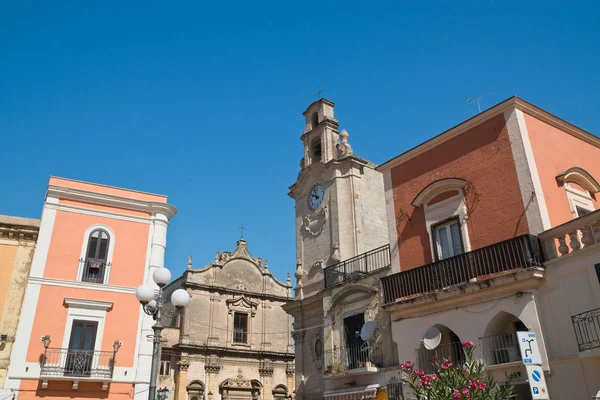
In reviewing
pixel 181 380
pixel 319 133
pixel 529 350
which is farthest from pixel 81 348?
pixel 319 133

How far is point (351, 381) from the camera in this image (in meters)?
17.2

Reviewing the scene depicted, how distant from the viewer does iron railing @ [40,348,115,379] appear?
53.4 feet

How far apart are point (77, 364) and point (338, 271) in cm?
941

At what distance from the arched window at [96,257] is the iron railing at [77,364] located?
251 centimetres

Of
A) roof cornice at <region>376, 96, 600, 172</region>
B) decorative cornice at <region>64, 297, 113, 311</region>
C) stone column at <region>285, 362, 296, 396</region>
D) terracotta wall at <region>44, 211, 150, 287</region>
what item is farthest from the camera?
stone column at <region>285, 362, 296, 396</region>

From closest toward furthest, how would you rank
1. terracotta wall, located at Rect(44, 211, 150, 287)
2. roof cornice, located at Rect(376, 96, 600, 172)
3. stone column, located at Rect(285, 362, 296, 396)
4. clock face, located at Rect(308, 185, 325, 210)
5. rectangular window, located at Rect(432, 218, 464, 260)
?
roof cornice, located at Rect(376, 96, 600, 172) → rectangular window, located at Rect(432, 218, 464, 260) → terracotta wall, located at Rect(44, 211, 150, 287) → clock face, located at Rect(308, 185, 325, 210) → stone column, located at Rect(285, 362, 296, 396)

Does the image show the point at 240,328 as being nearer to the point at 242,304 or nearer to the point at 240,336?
the point at 240,336

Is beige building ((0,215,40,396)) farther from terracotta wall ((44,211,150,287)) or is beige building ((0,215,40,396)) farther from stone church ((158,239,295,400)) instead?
stone church ((158,239,295,400))

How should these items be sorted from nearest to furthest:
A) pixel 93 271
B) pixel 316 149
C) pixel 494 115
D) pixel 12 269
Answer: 1. pixel 494 115
2. pixel 12 269
3. pixel 93 271
4. pixel 316 149

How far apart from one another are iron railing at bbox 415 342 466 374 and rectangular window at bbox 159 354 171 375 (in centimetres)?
2040

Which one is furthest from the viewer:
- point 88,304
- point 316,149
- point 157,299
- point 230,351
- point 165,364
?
point 230,351

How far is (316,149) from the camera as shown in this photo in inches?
1036

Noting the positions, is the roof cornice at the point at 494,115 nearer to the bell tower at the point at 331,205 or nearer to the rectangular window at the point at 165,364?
the bell tower at the point at 331,205

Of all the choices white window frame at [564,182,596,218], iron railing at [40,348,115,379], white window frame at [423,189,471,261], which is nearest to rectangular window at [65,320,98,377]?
iron railing at [40,348,115,379]
